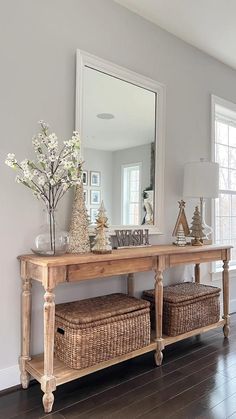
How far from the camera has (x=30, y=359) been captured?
6.76 feet

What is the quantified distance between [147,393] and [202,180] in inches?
67.5

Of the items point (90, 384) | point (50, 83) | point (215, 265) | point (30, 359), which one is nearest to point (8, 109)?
point (50, 83)

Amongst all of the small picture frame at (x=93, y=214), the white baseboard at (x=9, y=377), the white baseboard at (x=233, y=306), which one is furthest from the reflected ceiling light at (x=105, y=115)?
the white baseboard at (x=233, y=306)

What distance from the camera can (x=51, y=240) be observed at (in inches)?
80.5

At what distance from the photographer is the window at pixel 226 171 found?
378cm

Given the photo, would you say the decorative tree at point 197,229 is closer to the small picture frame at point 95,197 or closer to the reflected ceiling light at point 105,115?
the small picture frame at point 95,197

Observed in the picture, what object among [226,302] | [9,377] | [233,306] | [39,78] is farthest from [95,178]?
[233,306]

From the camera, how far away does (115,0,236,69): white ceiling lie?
262 centimetres

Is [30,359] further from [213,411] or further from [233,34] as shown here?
[233,34]

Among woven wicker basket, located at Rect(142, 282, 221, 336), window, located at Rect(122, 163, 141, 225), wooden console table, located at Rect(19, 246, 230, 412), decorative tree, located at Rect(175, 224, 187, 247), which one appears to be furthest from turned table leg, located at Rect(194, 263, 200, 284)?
window, located at Rect(122, 163, 141, 225)

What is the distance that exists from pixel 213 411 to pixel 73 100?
2145mm

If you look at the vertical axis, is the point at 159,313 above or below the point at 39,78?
below

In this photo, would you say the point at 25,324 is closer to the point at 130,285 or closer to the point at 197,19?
the point at 130,285

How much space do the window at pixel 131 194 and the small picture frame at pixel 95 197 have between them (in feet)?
0.83
